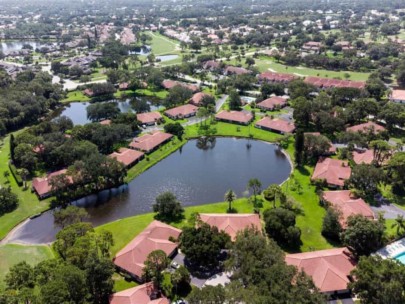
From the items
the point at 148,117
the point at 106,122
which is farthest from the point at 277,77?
the point at 106,122

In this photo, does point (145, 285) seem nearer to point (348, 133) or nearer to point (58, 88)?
point (348, 133)

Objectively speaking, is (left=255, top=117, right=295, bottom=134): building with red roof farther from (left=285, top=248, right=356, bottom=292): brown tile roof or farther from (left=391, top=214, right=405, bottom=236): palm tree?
(left=285, top=248, right=356, bottom=292): brown tile roof

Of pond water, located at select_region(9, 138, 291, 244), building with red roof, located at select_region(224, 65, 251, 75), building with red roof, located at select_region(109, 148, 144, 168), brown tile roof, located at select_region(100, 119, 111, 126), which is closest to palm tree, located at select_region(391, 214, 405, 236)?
pond water, located at select_region(9, 138, 291, 244)

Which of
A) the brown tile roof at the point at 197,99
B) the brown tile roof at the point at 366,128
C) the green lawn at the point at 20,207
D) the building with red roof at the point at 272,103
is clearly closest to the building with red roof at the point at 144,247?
the green lawn at the point at 20,207

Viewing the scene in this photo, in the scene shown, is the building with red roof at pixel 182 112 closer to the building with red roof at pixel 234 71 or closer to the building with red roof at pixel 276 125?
→ the building with red roof at pixel 276 125

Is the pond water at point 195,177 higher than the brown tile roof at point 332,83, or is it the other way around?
the brown tile roof at point 332,83

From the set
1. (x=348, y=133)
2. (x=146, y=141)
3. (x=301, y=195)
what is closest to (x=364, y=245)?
(x=301, y=195)
